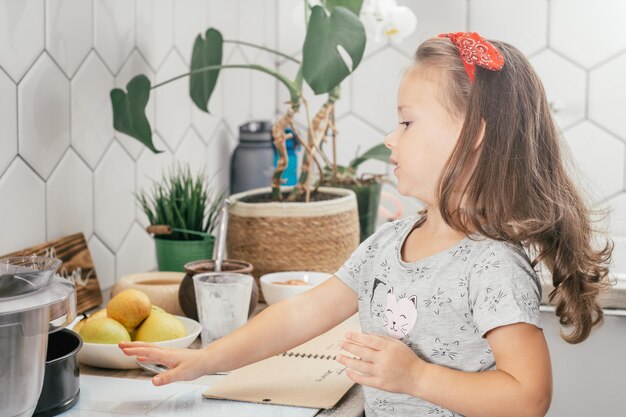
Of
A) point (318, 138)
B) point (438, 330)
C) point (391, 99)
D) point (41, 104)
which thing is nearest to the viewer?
point (438, 330)

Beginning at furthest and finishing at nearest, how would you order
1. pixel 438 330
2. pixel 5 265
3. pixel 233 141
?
1. pixel 233 141
2. pixel 438 330
3. pixel 5 265

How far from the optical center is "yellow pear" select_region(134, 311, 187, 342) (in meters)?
1.15

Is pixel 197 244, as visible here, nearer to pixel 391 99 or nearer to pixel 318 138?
pixel 318 138

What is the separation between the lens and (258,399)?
101 centimetres

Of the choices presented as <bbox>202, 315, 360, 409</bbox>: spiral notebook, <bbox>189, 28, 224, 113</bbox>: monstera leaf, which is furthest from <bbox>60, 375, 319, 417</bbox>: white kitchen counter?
<bbox>189, 28, 224, 113</bbox>: monstera leaf

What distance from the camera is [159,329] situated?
1.15m

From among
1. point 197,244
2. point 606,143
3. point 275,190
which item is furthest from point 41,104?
point 606,143

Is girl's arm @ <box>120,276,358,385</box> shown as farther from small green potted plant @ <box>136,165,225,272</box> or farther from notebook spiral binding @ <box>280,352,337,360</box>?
small green potted plant @ <box>136,165,225,272</box>

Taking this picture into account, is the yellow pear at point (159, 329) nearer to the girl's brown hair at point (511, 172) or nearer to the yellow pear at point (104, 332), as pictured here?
the yellow pear at point (104, 332)

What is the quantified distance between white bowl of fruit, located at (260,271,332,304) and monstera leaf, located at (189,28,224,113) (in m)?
0.35

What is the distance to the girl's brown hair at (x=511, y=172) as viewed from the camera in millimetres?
995

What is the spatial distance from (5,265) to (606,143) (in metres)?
1.63

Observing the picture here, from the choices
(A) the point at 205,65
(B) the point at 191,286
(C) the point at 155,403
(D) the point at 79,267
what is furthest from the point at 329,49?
(C) the point at 155,403

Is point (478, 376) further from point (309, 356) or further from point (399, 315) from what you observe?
point (309, 356)
